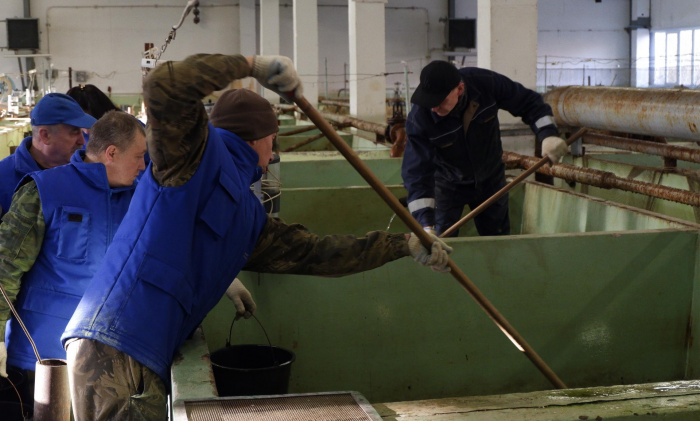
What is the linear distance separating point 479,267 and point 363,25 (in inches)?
324

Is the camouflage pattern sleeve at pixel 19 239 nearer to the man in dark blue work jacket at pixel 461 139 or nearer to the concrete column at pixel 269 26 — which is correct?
the man in dark blue work jacket at pixel 461 139

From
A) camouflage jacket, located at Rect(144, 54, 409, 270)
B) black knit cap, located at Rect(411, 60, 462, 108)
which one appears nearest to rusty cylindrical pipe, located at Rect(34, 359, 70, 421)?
camouflage jacket, located at Rect(144, 54, 409, 270)

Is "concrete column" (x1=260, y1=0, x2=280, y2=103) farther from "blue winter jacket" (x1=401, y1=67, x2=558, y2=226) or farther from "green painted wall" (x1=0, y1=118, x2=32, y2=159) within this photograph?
"blue winter jacket" (x1=401, y1=67, x2=558, y2=226)

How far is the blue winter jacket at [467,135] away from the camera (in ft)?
13.1

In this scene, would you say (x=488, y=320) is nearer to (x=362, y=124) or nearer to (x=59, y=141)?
(x=59, y=141)

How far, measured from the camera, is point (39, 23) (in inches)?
869

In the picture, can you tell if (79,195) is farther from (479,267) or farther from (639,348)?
(639,348)

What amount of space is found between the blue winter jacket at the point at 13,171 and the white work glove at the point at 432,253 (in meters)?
1.67

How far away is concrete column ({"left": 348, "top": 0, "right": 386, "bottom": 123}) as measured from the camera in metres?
11.0

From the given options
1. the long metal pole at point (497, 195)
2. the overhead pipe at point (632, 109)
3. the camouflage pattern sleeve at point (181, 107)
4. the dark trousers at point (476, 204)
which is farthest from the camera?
the dark trousers at point (476, 204)

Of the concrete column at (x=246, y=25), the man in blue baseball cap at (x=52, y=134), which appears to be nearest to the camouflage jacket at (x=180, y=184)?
the man in blue baseball cap at (x=52, y=134)

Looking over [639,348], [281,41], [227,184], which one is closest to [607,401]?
[227,184]

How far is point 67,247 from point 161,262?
2.69 ft

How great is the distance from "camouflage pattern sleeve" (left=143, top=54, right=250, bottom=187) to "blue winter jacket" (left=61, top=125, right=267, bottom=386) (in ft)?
0.14
